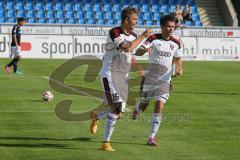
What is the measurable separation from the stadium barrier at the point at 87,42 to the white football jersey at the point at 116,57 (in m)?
25.7

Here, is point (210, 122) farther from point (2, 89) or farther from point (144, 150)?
point (2, 89)

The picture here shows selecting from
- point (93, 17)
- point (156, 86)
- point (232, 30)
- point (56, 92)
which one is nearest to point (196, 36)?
point (232, 30)

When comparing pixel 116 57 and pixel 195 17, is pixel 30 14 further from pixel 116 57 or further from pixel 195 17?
pixel 116 57

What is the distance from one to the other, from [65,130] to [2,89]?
26.8 feet

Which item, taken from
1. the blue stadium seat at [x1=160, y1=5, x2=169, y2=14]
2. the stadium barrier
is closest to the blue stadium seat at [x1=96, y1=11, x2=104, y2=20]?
the blue stadium seat at [x1=160, y1=5, x2=169, y2=14]

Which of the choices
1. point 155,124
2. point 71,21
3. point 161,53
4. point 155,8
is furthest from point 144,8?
point 155,124

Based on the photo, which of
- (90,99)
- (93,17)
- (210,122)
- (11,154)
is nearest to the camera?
(11,154)

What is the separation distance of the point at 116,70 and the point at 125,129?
2.46 meters

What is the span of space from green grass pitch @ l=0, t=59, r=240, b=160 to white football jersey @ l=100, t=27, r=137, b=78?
1353 millimetres

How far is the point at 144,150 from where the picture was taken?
11.8 m

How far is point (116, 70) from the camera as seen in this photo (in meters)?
12.0

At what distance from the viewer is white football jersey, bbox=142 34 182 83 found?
1303 centimetres

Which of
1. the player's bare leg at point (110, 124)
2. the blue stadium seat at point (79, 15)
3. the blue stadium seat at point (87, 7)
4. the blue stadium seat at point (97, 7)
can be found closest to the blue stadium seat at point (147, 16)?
the blue stadium seat at point (97, 7)

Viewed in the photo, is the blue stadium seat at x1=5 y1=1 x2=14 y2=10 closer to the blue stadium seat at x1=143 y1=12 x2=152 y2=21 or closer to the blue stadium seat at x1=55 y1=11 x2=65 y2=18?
the blue stadium seat at x1=55 y1=11 x2=65 y2=18
